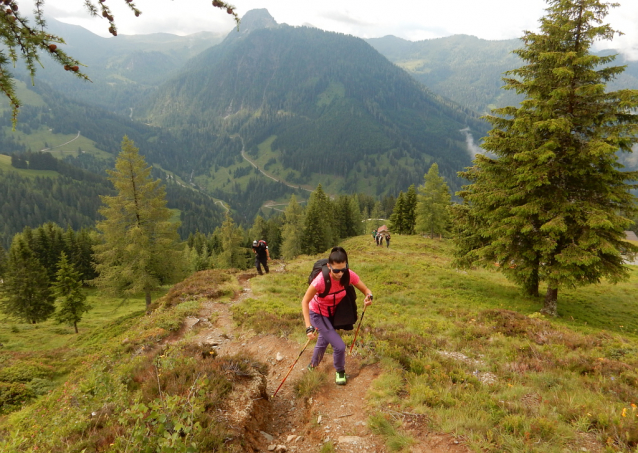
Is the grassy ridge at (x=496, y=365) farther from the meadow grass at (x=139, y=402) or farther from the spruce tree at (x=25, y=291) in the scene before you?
the spruce tree at (x=25, y=291)

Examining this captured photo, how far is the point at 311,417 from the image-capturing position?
6336mm

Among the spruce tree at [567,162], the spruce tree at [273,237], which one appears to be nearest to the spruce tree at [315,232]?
the spruce tree at [273,237]

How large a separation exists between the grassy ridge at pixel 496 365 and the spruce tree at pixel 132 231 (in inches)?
567

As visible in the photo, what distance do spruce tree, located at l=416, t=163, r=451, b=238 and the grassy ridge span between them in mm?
31613

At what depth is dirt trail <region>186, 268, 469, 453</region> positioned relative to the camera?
5.38 m

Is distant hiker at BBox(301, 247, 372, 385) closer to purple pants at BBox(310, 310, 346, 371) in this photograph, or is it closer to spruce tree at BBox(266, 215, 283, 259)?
purple pants at BBox(310, 310, 346, 371)

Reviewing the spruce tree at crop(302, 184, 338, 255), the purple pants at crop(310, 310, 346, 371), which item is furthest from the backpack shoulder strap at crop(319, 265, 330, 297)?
the spruce tree at crop(302, 184, 338, 255)

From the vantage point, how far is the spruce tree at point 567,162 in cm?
1305

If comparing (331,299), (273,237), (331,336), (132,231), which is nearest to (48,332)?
(132,231)

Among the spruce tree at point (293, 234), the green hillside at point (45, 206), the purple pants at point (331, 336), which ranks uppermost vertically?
the purple pants at point (331, 336)

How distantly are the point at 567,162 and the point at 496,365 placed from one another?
11.7 metres

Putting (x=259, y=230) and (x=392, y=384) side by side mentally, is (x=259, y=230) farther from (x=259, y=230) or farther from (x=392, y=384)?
(x=392, y=384)

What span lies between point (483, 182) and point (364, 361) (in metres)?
14.1

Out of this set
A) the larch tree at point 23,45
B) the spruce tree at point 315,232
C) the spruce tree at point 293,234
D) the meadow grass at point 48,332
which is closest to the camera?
the larch tree at point 23,45
